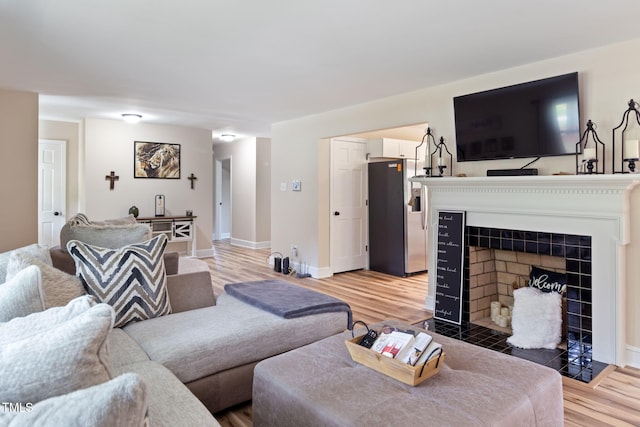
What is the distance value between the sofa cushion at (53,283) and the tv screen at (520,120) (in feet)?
10.5

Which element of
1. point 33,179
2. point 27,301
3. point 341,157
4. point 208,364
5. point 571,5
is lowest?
point 208,364

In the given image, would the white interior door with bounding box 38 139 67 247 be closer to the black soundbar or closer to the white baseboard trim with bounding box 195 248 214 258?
the white baseboard trim with bounding box 195 248 214 258

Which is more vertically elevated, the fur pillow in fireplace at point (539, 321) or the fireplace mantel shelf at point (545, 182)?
the fireplace mantel shelf at point (545, 182)

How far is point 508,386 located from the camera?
151cm

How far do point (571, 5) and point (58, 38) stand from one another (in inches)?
133

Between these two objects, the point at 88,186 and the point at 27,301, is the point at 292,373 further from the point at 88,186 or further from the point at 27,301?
the point at 88,186

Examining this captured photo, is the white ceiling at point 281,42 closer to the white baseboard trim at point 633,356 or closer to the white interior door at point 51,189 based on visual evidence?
the white baseboard trim at point 633,356

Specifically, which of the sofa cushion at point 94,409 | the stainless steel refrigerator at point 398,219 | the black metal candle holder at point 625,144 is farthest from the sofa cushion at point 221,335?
the stainless steel refrigerator at point 398,219

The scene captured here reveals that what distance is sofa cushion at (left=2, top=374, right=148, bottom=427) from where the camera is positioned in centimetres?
65

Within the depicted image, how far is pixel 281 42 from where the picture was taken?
9.29 ft

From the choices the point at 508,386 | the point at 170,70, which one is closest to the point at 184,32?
the point at 170,70

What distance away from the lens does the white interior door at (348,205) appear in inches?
223

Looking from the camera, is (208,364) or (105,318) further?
(208,364)

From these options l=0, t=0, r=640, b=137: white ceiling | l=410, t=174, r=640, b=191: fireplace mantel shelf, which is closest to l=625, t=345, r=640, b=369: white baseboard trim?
l=410, t=174, r=640, b=191: fireplace mantel shelf
